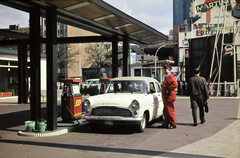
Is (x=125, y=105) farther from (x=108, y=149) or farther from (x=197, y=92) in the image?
(x=197, y=92)

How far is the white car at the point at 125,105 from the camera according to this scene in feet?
27.5

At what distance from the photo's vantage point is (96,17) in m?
10.8

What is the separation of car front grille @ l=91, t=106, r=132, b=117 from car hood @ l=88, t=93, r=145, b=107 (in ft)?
0.38

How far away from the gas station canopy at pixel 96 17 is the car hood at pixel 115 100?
9.27ft

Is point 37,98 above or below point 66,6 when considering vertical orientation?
below

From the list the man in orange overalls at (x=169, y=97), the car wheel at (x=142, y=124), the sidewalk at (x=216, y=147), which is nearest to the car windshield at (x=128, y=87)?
the man in orange overalls at (x=169, y=97)

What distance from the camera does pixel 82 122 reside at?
1057cm

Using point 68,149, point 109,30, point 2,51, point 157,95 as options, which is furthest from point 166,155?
point 2,51

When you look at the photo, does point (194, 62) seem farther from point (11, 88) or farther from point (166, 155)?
point (166, 155)

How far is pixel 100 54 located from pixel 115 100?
171ft

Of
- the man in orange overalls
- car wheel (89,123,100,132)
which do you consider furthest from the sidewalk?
car wheel (89,123,100,132)

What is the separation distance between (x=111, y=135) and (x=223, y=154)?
3.34 m

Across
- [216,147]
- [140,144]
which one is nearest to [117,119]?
[140,144]

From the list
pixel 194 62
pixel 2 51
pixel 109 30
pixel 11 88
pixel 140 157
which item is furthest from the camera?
pixel 194 62
